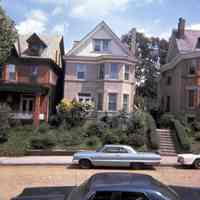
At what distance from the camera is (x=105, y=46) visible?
29.8 meters

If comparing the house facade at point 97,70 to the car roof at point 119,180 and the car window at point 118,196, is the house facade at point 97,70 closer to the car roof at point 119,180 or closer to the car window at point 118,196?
the car roof at point 119,180

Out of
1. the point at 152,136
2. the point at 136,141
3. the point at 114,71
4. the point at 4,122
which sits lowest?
the point at 136,141

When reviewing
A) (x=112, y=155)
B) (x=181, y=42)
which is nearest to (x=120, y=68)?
(x=181, y=42)

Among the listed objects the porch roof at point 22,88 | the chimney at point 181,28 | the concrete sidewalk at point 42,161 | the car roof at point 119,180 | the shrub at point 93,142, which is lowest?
the concrete sidewalk at point 42,161

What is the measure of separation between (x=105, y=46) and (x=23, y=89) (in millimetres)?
9541

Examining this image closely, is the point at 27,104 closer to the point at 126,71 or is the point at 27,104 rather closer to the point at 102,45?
the point at 102,45

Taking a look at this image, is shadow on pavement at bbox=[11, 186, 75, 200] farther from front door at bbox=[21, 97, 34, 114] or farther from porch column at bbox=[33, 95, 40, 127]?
front door at bbox=[21, 97, 34, 114]

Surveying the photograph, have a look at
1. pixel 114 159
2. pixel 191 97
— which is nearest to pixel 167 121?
pixel 191 97

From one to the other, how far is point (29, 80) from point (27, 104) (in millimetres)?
2733

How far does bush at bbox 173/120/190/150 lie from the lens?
21341 mm

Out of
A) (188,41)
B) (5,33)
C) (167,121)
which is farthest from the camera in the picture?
(188,41)

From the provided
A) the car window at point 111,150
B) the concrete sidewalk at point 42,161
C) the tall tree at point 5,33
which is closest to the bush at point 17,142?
the concrete sidewalk at point 42,161

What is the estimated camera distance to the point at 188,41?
1226 inches

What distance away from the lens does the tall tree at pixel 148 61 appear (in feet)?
178
